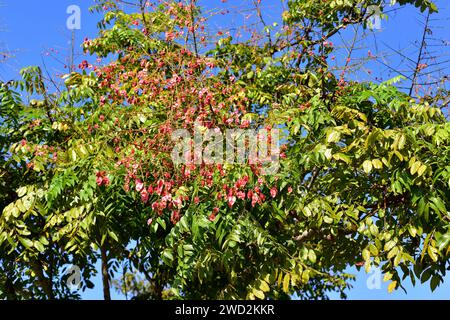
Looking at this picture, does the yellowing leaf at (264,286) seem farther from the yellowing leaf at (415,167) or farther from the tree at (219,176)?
the yellowing leaf at (415,167)

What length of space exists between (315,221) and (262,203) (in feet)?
1.43

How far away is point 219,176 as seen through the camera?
4.36 meters

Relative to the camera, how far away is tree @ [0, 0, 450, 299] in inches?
166

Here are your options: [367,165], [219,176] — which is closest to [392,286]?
[367,165]

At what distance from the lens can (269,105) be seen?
5.54 m

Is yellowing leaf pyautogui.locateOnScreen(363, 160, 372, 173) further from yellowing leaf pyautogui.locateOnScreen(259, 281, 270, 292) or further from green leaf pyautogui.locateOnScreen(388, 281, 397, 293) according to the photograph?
yellowing leaf pyautogui.locateOnScreen(259, 281, 270, 292)

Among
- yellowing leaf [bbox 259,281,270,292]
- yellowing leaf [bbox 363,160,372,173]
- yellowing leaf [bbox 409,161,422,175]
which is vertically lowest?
yellowing leaf [bbox 259,281,270,292]

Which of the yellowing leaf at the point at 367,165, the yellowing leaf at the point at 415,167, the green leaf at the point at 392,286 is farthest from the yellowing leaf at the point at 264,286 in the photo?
the yellowing leaf at the point at 415,167

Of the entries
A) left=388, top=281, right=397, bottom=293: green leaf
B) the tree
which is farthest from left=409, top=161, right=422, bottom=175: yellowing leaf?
left=388, top=281, right=397, bottom=293: green leaf

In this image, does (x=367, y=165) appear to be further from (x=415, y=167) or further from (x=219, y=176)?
(x=219, y=176)

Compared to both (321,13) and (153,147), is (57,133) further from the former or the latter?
(321,13)

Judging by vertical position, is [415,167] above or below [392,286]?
above

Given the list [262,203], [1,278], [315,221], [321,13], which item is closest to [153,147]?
[262,203]

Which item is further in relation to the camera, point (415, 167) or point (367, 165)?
point (367, 165)
